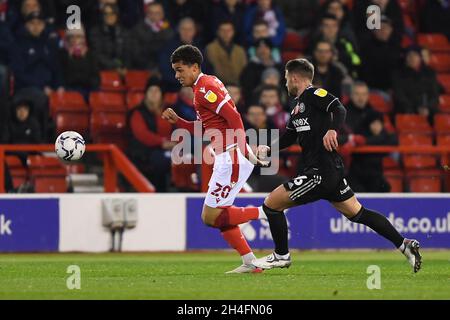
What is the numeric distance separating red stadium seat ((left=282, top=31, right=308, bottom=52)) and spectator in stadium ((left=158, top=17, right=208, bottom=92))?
80.5 inches

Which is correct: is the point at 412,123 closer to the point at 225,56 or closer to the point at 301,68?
the point at 225,56

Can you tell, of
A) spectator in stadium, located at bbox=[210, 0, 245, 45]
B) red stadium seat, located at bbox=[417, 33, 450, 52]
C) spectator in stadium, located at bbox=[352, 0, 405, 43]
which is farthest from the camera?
red stadium seat, located at bbox=[417, 33, 450, 52]

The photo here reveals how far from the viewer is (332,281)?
10016mm

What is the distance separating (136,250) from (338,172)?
5183 millimetres

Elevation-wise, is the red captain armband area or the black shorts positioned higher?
the red captain armband area

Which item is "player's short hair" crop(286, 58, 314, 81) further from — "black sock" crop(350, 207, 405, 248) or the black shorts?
"black sock" crop(350, 207, 405, 248)

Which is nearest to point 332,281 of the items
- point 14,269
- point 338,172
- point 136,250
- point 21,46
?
point 338,172

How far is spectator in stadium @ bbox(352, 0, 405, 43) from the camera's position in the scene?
18.7 m

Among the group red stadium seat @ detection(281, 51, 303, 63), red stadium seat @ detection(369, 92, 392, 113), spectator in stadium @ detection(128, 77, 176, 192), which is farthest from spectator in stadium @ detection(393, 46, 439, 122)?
spectator in stadium @ detection(128, 77, 176, 192)

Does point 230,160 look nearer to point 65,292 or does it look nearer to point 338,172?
point 338,172

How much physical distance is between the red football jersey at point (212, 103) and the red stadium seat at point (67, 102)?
6282 mm

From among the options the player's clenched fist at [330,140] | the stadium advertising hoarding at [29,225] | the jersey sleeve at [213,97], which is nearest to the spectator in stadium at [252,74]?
the stadium advertising hoarding at [29,225]

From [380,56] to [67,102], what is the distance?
16.1 ft

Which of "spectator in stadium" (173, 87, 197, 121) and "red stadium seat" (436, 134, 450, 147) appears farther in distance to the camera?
"red stadium seat" (436, 134, 450, 147)
